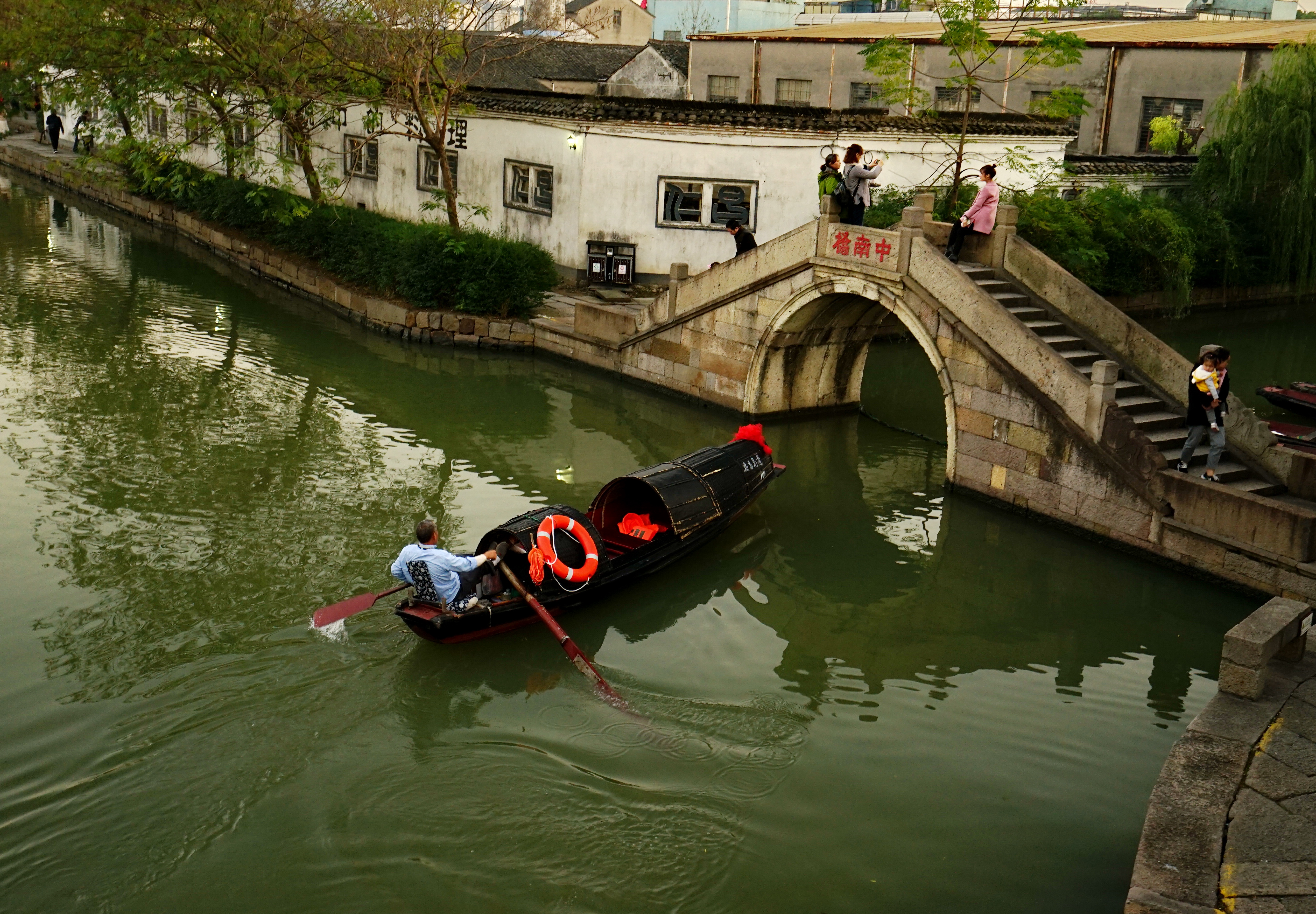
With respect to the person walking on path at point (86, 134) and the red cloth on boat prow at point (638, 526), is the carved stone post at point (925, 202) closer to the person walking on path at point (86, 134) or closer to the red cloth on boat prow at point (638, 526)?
the red cloth on boat prow at point (638, 526)

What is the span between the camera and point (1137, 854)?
7.00 m

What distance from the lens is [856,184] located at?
635 inches

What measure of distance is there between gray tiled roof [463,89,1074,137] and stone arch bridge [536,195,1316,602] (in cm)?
563

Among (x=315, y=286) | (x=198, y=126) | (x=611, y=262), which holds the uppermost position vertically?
(x=198, y=126)

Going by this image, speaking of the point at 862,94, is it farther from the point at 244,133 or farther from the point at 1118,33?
the point at 244,133

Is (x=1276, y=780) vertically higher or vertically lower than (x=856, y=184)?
lower

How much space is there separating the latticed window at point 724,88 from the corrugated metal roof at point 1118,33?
1.13 metres

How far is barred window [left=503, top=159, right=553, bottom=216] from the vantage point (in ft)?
82.2

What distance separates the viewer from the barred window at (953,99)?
103ft

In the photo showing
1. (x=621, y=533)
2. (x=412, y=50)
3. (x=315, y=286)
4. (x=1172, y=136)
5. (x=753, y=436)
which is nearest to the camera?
(x=621, y=533)

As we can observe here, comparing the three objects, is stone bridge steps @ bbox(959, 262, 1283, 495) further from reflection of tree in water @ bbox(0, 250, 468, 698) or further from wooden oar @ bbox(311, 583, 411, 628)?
wooden oar @ bbox(311, 583, 411, 628)

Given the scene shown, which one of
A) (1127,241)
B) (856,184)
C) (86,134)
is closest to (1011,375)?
(856,184)

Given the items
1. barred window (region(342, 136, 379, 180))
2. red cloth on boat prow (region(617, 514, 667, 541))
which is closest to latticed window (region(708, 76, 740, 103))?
barred window (region(342, 136, 379, 180))

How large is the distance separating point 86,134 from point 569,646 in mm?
33587
